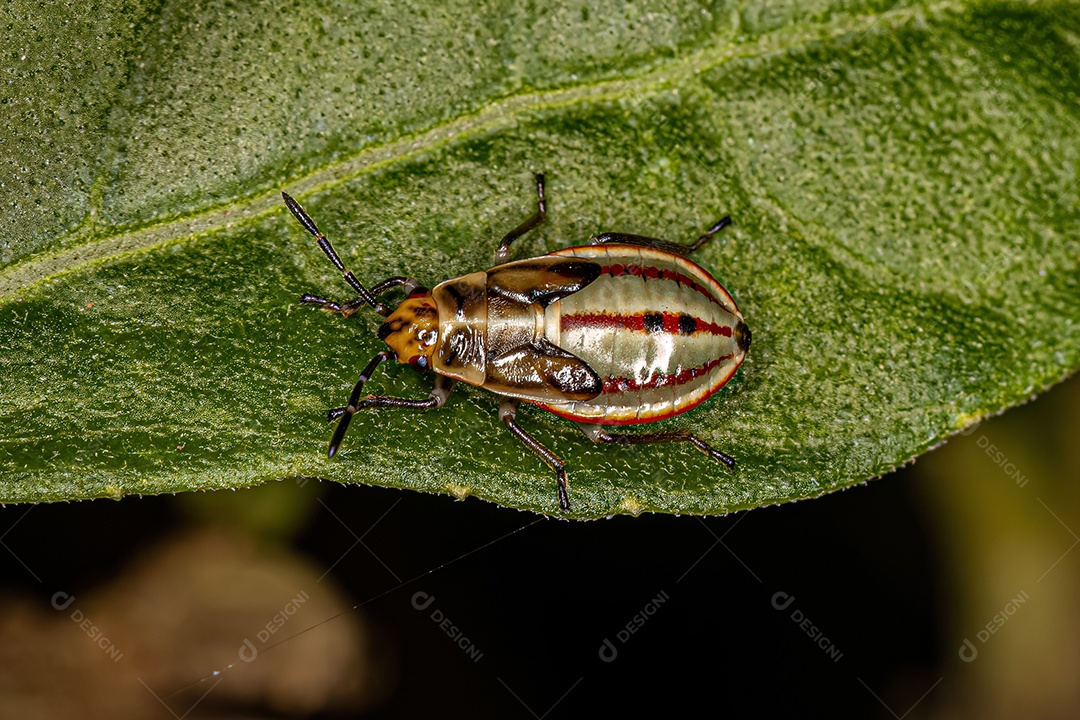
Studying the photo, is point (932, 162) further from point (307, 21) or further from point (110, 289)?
point (110, 289)

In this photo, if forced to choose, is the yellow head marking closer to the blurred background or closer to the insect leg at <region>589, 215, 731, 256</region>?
the insect leg at <region>589, 215, 731, 256</region>

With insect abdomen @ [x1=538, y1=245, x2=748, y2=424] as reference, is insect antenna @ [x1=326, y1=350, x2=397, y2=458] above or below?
above

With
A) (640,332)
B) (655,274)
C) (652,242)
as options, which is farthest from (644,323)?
(652,242)

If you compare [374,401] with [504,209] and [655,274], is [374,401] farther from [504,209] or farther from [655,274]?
[655,274]

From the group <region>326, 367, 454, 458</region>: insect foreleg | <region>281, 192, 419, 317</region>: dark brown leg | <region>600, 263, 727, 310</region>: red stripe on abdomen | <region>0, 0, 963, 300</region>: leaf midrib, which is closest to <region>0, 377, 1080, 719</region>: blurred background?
<region>326, 367, 454, 458</region>: insect foreleg

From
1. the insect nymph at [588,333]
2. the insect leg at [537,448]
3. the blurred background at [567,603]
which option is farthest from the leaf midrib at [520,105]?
the blurred background at [567,603]

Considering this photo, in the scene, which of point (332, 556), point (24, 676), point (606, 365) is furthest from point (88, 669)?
point (606, 365)

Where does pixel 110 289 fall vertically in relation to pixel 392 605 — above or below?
above
